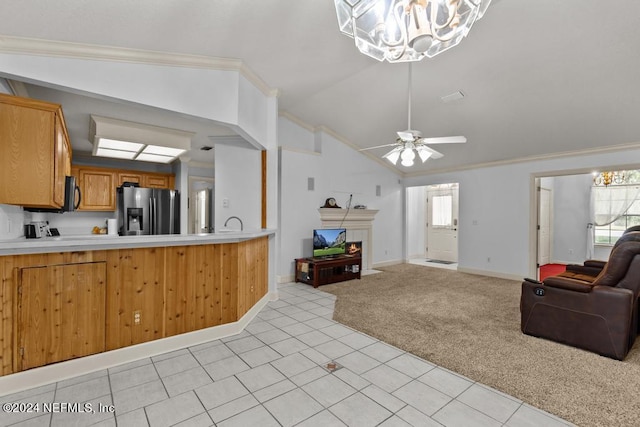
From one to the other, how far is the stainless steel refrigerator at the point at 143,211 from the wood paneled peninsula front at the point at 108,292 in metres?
2.20

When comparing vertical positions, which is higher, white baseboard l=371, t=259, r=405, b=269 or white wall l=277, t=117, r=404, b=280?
white wall l=277, t=117, r=404, b=280

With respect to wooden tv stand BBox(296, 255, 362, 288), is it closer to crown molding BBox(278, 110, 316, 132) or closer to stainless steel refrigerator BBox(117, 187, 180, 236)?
stainless steel refrigerator BBox(117, 187, 180, 236)

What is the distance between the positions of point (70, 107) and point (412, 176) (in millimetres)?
6967

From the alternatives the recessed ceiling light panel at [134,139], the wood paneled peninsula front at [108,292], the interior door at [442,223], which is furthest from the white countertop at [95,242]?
the interior door at [442,223]

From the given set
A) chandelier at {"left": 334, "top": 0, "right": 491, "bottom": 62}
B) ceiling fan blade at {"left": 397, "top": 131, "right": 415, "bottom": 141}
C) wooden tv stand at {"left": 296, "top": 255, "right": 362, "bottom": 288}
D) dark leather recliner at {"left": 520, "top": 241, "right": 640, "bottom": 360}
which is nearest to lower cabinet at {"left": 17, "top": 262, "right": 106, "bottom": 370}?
chandelier at {"left": 334, "top": 0, "right": 491, "bottom": 62}

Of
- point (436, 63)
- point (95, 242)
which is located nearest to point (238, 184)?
point (95, 242)

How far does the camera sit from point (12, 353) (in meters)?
2.12

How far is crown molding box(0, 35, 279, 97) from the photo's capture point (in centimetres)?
221

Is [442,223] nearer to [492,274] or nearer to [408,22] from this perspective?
[492,274]

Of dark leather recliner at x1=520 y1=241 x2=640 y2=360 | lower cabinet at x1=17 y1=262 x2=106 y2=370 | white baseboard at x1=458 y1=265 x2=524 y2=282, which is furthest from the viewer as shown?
white baseboard at x1=458 y1=265 x2=524 y2=282

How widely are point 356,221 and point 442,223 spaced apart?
3.34 meters

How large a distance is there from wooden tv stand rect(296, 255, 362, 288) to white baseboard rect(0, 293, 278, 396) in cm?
219

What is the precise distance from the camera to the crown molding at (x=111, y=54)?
2.21 metres

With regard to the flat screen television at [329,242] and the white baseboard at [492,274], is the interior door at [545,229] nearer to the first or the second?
the white baseboard at [492,274]
